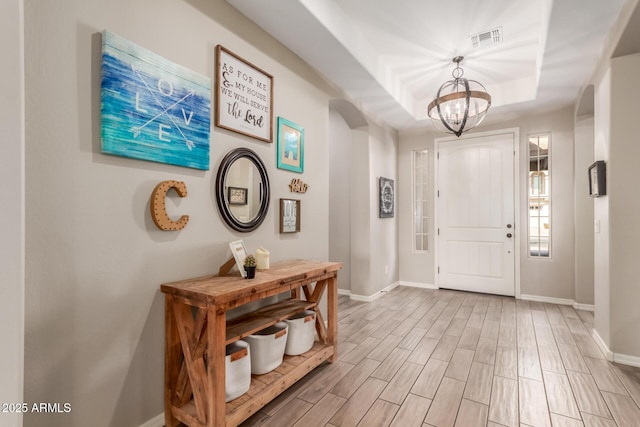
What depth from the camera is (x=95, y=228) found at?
141 centimetres

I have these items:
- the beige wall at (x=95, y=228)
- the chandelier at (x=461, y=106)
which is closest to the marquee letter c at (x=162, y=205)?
the beige wall at (x=95, y=228)

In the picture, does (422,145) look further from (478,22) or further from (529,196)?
(478,22)

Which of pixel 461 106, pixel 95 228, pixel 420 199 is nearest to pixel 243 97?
pixel 95 228

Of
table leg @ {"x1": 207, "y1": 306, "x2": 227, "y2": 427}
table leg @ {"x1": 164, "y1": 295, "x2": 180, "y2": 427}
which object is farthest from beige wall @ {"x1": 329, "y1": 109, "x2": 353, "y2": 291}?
table leg @ {"x1": 207, "y1": 306, "x2": 227, "y2": 427}

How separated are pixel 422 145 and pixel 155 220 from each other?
4.40m

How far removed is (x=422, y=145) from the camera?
502 cm

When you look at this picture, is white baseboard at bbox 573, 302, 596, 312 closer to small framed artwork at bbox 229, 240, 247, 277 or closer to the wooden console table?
the wooden console table

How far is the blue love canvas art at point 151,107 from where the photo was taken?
1.44 metres

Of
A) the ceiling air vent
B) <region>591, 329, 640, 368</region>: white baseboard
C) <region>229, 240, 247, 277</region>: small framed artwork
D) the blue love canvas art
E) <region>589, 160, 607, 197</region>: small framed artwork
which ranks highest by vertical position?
the ceiling air vent

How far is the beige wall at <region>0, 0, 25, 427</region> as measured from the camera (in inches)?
34.8

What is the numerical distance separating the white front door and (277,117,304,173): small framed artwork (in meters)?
2.98

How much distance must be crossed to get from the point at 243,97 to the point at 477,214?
152 inches

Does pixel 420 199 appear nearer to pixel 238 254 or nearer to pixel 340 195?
pixel 340 195

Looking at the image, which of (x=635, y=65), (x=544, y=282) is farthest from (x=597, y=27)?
(x=544, y=282)
